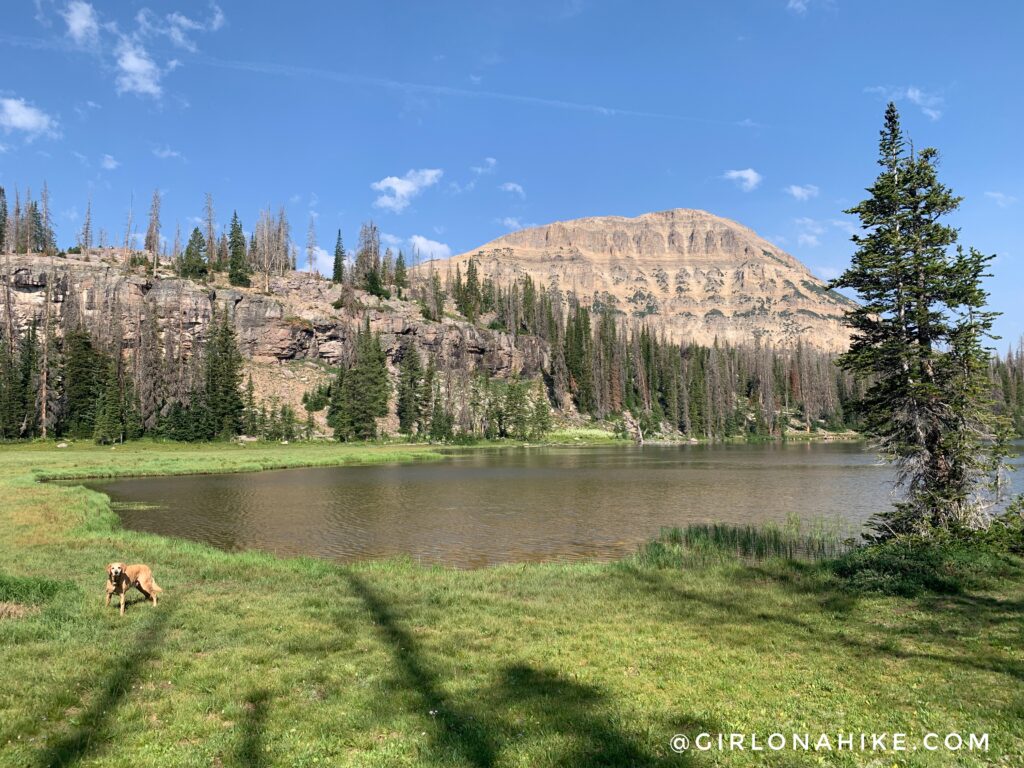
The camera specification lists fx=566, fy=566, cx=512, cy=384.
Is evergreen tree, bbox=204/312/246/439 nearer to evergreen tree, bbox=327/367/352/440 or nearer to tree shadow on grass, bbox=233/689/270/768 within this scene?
evergreen tree, bbox=327/367/352/440

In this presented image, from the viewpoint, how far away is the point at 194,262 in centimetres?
13725

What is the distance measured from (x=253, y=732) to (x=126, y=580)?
761 centimetres

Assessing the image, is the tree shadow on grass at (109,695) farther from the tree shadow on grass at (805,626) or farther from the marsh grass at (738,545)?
the marsh grass at (738,545)

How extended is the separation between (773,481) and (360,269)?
473 feet

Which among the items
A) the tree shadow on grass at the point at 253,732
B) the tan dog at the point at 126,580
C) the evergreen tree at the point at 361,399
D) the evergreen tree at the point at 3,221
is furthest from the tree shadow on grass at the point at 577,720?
the evergreen tree at the point at 3,221

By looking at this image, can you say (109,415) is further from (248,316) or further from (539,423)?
(539,423)

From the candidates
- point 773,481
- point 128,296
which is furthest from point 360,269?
point 773,481

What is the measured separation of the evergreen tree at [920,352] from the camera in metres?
20.4

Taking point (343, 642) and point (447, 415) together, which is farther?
point (447, 415)

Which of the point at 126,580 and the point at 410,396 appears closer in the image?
the point at 126,580

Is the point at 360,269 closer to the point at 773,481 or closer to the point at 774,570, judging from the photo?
the point at 773,481

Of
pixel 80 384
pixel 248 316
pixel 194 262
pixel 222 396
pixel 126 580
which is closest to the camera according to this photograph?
pixel 126 580

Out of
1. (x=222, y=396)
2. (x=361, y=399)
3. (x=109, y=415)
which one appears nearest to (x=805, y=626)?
(x=109, y=415)

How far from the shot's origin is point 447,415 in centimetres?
12206
